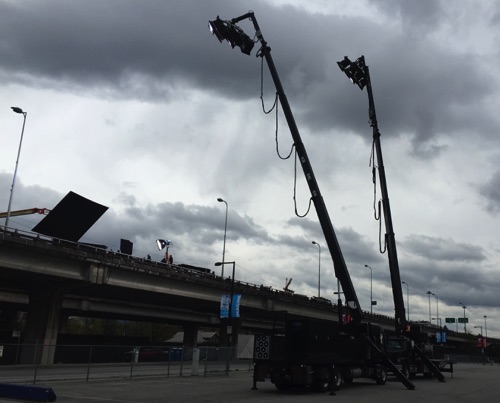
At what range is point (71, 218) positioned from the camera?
47.7m

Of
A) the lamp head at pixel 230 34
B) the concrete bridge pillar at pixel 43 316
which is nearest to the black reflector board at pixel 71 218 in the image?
the concrete bridge pillar at pixel 43 316

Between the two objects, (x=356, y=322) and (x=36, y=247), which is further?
(x=36, y=247)

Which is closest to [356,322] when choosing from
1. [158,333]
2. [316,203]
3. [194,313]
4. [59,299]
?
[316,203]

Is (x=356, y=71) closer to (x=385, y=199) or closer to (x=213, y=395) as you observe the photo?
(x=385, y=199)

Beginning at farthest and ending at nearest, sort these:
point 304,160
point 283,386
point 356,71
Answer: point 356,71 < point 304,160 < point 283,386

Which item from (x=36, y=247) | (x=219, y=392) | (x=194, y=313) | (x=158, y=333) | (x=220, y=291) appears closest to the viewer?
(x=219, y=392)

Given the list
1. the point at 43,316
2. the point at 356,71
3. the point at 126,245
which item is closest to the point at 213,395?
the point at 356,71

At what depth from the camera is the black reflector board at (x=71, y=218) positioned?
46.7m

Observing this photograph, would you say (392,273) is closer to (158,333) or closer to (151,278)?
(151,278)

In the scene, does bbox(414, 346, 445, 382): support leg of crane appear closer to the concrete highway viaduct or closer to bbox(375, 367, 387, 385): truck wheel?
bbox(375, 367, 387, 385): truck wheel

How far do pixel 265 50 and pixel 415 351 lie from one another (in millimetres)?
19892

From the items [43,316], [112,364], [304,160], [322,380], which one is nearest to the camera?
[322,380]

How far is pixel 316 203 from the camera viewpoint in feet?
80.4

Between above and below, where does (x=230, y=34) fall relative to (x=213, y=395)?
above
